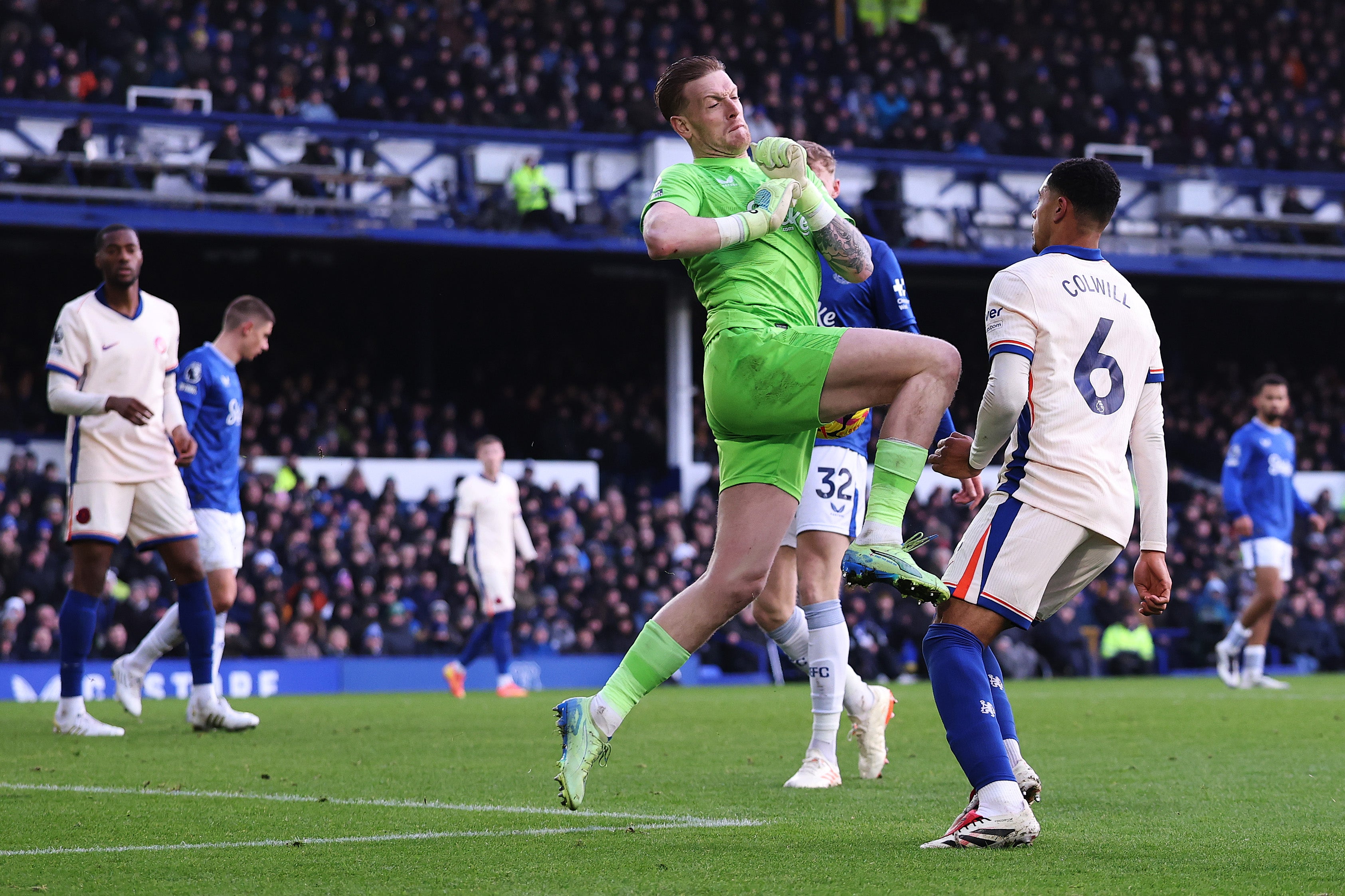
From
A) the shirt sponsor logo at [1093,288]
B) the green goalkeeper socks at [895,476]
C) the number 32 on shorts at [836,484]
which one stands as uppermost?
the shirt sponsor logo at [1093,288]

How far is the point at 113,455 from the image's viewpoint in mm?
9109

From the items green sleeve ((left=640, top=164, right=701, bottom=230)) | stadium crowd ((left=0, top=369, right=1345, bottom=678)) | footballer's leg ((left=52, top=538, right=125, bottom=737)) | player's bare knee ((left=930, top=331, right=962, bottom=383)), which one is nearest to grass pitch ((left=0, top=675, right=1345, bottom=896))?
footballer's leg ((left=52, top=538, right=125, bottom=737))

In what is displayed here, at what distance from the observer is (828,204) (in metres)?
→ 5.21

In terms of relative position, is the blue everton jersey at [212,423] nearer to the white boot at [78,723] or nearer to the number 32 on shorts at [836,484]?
the white boot at [78,723]

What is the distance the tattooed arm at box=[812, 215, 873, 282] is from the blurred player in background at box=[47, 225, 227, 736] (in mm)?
4822

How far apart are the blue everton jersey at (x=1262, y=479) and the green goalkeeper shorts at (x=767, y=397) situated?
10.5m

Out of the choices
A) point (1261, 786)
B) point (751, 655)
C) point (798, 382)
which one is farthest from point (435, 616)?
point (798, 382)

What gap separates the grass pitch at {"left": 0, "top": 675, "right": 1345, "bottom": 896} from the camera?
13.6 ft

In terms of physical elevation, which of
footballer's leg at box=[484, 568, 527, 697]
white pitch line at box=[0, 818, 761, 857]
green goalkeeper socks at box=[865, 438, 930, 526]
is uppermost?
green goalkeeper socks at box=[865, 438, 930, 526]

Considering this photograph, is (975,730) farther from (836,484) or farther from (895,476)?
(836,484)

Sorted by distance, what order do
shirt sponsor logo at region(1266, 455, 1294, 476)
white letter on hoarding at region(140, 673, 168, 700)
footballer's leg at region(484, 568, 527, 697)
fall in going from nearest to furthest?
1. shirt sponsor logo at region(1266, 455, 1294, 476)
2. footballer's leg at region(484, 568, 527, 697)
3. white letter on hoarding at region(140, 673, 168, 700)

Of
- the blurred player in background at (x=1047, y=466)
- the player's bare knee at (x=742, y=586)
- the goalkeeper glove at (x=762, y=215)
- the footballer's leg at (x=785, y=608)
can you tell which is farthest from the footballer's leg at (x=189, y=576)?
the blurred player in background at (x=1047, y=466)

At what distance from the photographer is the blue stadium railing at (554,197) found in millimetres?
21984

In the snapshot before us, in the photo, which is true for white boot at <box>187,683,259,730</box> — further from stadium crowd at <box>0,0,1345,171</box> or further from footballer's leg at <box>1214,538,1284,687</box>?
stadium crowd at <box>0,0,1345,171</box>
